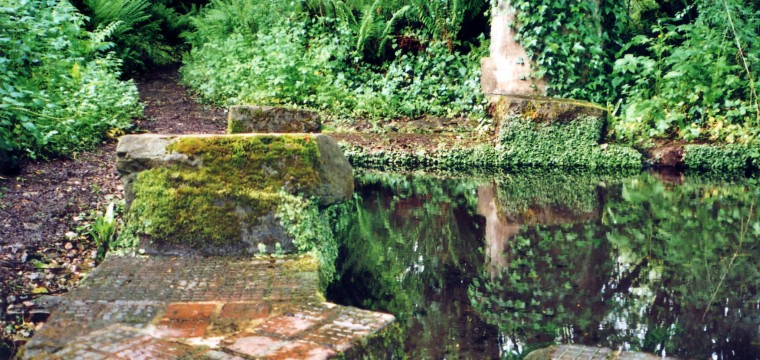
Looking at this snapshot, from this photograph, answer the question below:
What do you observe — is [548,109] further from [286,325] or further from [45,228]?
[286,325]

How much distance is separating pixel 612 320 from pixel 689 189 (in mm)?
3696

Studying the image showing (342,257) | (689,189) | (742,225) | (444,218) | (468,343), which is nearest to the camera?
(468,343)

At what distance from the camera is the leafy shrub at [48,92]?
559cm

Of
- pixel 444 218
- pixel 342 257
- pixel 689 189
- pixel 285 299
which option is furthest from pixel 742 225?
pixel 285 299

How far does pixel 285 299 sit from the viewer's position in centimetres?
319

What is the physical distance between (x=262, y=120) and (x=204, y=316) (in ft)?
7.65

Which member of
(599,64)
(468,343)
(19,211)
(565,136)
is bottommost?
(468,343)

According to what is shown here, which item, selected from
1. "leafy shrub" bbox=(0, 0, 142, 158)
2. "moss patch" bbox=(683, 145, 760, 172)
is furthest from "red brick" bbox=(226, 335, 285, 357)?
"moss patch" bbox=(683, 145, 760, 172)

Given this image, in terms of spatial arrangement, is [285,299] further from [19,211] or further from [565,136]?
[565,136]

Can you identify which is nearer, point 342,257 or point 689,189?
point 342,257

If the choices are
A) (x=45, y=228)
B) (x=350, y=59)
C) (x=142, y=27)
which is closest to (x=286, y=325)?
(x=45, y=228)

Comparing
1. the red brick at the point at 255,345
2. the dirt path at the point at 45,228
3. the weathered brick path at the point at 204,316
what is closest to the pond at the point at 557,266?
the weathered brick path at the point at 204,316

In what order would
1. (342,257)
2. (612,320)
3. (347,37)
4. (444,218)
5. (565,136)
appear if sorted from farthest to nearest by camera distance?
(347,37), (565,136), (444,218), (342,257), (612,320)

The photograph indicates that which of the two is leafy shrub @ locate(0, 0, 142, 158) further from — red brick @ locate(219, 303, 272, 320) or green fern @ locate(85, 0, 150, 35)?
green fern @ locate(85, 0, 150, 35)
